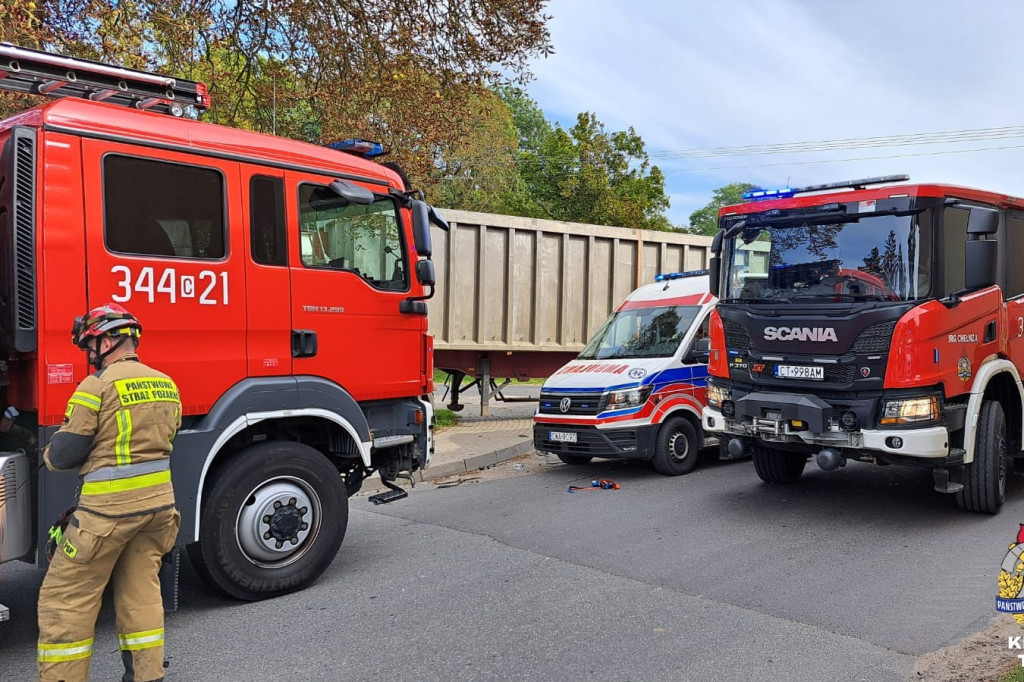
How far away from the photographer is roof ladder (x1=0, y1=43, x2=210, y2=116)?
445 cm

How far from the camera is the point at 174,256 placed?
176 inches

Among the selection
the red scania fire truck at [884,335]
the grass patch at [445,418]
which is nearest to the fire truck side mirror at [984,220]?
the red scania fire truck at [884,335]

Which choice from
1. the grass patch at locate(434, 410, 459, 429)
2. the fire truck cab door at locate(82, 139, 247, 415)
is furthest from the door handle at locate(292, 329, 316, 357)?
the grass patch at locate(434, 410, 459, 429)

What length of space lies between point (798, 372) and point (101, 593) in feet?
16.6

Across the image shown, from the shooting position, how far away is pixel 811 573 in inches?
205

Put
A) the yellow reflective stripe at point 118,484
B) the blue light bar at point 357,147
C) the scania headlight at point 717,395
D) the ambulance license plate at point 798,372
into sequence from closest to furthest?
the yellow reflective stripe at point 118,484 → the blue light bar at point 357,147 → the ambulance license plate at point 798,372 → the scania headlight at point 717,395

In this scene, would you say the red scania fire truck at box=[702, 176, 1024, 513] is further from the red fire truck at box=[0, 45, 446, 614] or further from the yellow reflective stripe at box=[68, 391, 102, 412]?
the yellow reflective stripe at box=[68, 391, 102, 412]

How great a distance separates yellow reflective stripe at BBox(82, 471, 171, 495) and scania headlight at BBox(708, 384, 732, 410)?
4837mm

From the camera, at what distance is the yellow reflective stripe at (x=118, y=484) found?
11.4ft

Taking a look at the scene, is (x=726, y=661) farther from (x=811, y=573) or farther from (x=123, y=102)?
(x=123, y=102)

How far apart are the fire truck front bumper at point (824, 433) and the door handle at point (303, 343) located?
359 centimetres

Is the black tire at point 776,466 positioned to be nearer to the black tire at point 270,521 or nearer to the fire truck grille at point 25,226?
the black tire at point 270,521

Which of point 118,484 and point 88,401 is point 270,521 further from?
point 88,401

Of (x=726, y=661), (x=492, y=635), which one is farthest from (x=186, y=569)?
(x=726, y=661)
